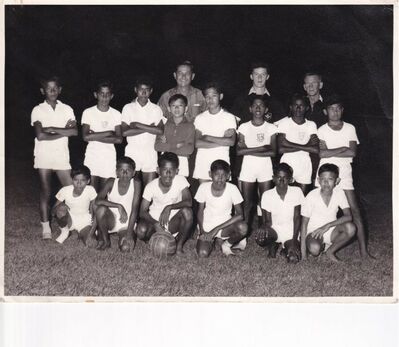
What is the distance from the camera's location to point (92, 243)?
16.6ft

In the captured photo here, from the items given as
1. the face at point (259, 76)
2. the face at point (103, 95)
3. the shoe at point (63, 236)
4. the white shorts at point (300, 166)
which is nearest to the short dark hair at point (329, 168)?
the white shorts at point (300, 166)

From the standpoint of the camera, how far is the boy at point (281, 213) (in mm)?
4930

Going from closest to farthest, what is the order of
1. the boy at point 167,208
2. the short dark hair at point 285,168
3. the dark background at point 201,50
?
the dark background at point 201,50
the short dark hair at point 285,168
the boy at point 167,208

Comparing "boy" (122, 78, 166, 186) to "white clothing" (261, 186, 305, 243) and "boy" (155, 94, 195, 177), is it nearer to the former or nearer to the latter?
"boy" (155, 94, 195, 177)

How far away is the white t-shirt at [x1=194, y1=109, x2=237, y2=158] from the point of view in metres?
5.15

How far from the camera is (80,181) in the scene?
205 inches

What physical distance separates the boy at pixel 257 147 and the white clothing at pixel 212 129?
0.44 ft

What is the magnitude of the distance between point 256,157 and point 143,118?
1.15m

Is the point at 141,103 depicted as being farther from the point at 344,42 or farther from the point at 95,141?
the point at 344,42

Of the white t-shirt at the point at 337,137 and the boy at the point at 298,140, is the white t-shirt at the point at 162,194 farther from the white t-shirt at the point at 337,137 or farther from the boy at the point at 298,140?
the white t-shirt at the point at 337,137

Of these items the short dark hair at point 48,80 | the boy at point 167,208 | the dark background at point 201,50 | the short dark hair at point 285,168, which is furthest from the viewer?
the short dark hair at point 48,80

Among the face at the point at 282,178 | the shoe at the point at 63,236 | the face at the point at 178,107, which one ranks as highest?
the face at the point at 178,107

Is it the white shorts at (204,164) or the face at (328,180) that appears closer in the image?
the face at (328,180)

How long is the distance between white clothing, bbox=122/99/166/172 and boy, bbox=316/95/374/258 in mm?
1560
